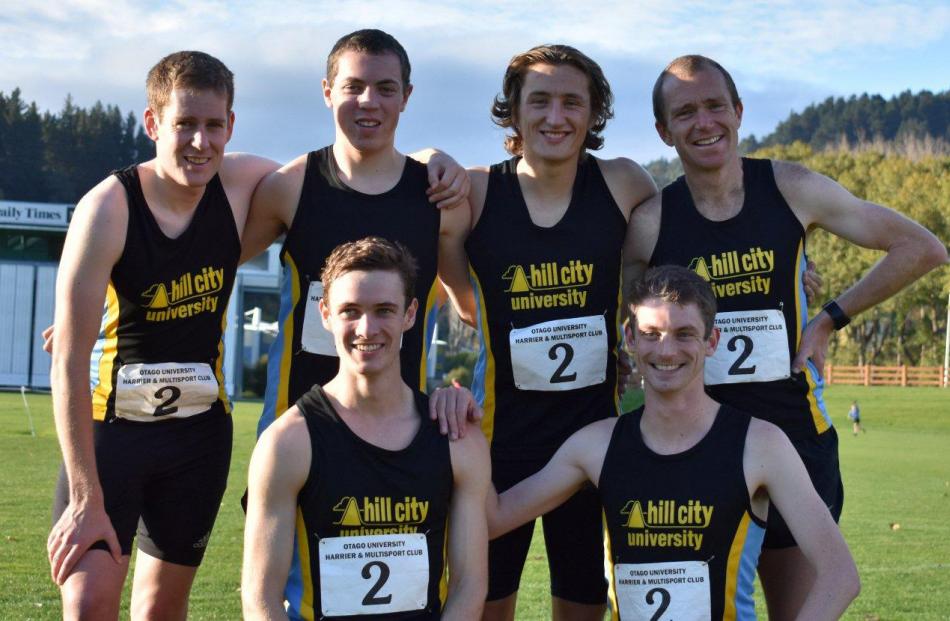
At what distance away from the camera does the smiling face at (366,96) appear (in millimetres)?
4434

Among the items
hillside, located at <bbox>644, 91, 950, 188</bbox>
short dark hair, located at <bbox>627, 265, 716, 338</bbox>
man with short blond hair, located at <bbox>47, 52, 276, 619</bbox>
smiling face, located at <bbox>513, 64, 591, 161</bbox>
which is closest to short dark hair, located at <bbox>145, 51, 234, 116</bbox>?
man with short blond hair, located at <bbox>47, 52, 276, 619</bbox>

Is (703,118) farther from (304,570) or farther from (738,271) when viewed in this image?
(304,570)

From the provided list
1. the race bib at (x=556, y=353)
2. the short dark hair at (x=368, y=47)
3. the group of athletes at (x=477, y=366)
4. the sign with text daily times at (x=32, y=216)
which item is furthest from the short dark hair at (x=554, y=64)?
the sign with text daily times at (x=32, y=216)

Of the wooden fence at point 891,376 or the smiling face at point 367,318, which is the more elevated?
the smiling face at point 367,318

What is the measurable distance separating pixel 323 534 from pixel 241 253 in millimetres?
1340

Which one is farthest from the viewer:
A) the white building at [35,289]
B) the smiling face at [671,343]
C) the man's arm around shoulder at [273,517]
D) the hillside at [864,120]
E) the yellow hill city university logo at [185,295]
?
the hillside at [864,120]

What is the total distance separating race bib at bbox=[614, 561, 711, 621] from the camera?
13.1 feet

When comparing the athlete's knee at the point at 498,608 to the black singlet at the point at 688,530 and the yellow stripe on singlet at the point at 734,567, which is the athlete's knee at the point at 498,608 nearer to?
the black singlet at the point at 688,530

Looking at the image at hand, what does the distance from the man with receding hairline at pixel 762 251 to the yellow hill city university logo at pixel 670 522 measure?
62 centimetres

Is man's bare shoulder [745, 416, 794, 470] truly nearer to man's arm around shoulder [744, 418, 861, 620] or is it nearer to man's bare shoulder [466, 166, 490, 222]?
man's arm around shoulder [744, 418, 861, 620]

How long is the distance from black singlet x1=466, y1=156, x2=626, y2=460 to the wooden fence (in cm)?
5202

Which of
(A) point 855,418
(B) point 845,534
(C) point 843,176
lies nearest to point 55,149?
(C) point 843,176

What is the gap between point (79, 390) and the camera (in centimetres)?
396

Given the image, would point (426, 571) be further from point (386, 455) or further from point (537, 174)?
point (537, 174)
